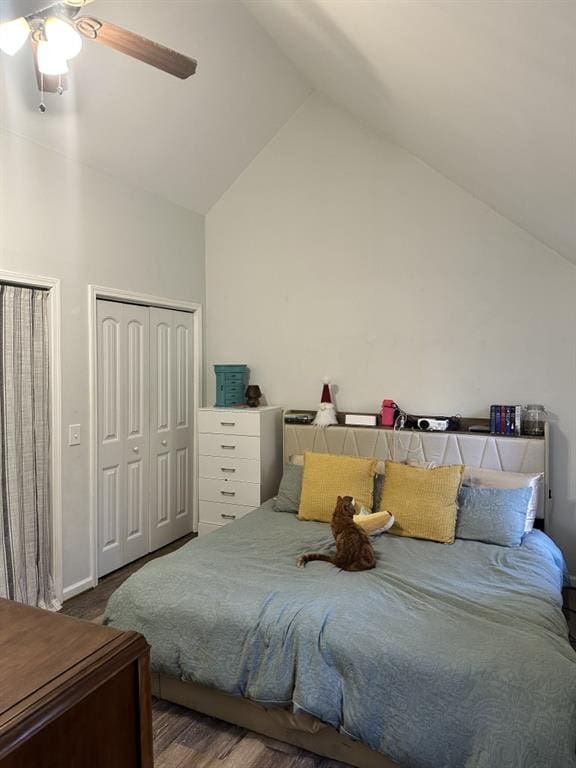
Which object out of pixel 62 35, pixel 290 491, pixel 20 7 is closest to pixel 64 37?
pixel 62 35

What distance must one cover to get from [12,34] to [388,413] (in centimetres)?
293

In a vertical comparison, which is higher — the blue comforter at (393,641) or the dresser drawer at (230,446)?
the dresser drawer at (230,446)

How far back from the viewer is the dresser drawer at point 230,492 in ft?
12.6

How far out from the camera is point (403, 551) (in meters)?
2.67

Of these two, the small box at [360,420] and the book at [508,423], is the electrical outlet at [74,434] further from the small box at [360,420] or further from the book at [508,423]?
the book at [508,423]

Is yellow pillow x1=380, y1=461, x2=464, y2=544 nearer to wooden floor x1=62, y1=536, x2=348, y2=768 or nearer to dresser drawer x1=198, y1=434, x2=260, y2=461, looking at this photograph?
dresser drawer x1=198, y1=434, x2=260, y2=461

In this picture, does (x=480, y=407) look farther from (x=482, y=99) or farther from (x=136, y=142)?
(x=136, y=142)

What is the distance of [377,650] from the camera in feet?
5.83

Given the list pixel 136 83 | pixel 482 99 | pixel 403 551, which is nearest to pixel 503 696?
pixel 403 551

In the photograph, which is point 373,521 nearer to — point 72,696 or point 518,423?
point 518,423

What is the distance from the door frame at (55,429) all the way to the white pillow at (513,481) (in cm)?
246

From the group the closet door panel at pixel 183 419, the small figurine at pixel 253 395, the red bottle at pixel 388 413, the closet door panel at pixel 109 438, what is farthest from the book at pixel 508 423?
the closet door panel at pixel 109 438

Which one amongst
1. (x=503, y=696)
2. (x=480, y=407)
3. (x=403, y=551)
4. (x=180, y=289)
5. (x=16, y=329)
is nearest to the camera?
(x=503, y=696)

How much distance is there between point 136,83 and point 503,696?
342 cm
